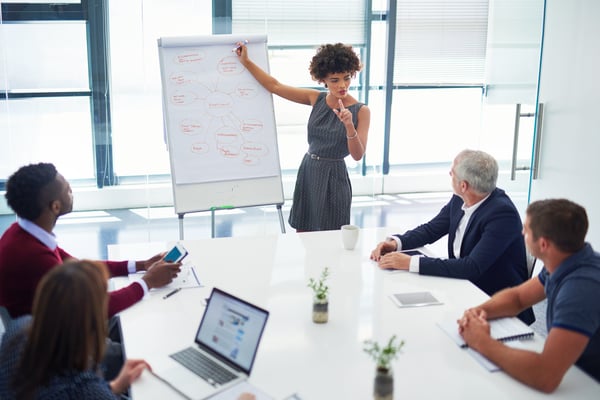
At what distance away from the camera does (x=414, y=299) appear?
8.02 feet

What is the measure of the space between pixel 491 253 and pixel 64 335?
5.83 feet

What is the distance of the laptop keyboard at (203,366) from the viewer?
1.90 m

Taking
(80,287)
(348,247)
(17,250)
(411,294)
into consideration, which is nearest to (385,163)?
(348,247)

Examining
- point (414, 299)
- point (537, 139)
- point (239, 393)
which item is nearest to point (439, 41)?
point (537, 139)

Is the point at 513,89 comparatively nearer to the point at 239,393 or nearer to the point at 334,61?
the point at 334,61

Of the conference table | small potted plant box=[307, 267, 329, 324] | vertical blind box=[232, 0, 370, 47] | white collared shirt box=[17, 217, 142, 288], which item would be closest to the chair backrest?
white collared shirt box=[17, 217, 142, 288]

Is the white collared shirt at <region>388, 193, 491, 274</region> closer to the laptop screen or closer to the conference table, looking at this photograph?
the conference table

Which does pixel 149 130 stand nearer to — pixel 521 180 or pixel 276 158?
pixel 276 158

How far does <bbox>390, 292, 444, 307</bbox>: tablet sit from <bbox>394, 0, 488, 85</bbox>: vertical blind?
427cm

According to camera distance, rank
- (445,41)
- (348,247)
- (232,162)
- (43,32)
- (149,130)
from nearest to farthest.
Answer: (348,247) < (232,162) < (43,32) < (149,130) < (445,41)

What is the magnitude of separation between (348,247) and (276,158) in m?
1.22

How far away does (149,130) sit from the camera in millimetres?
5426

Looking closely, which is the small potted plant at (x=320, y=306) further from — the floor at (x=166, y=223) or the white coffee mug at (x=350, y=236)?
the floor at (x=166, y=223)

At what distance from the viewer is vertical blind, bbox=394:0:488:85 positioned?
248 inches
